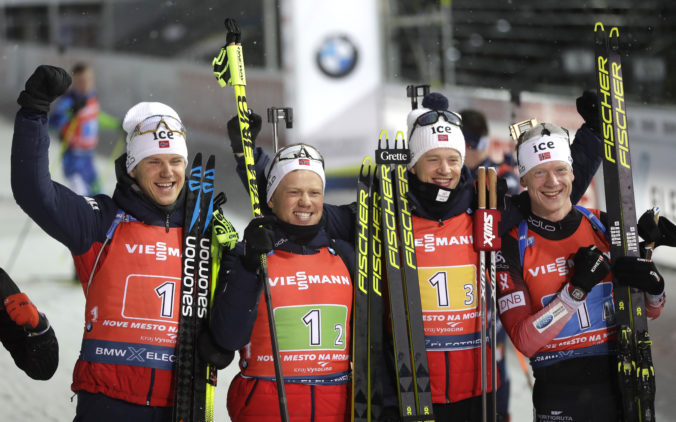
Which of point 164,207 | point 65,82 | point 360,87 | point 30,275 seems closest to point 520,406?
point 164,207

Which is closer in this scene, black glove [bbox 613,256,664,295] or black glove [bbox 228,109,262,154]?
black glove [bbox 613,256,664,295]

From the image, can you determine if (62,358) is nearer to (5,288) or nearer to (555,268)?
(5,288)

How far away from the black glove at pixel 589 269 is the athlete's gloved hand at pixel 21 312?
2049mm

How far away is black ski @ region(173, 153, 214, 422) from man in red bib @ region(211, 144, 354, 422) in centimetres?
10

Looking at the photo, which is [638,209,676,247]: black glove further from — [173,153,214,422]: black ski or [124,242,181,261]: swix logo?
[124,242,181,261]: swix logo

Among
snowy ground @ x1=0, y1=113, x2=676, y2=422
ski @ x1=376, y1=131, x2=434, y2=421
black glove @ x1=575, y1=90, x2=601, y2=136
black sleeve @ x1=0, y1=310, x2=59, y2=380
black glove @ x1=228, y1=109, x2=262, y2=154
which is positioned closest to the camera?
black sleeve @ x1=0, y1=310, x2=59, y2=380

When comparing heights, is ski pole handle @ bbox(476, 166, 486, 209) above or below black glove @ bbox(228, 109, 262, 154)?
below

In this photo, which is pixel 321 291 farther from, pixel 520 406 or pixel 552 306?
pixel 520 406

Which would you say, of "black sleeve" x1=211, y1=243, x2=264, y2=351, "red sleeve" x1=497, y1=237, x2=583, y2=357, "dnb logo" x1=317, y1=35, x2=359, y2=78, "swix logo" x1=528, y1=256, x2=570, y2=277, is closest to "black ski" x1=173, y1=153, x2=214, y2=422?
"black sleeve" x1=211, y1=243, x2=264, y2=351

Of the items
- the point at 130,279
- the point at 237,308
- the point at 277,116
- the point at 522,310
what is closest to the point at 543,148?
the point at 522,310

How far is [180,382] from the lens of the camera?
341cm

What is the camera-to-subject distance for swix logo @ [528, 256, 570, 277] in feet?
12.0

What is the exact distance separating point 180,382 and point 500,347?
2.11 m

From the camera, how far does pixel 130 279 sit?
11.2 ft
